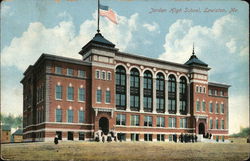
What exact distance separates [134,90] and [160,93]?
4.97m

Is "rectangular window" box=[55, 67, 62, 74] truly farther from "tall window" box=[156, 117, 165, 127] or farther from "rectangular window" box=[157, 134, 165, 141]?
"rectangular window" box=[157, 134, 165, 141]

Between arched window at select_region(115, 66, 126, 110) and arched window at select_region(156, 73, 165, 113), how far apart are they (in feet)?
20.8

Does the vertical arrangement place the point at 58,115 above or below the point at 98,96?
below

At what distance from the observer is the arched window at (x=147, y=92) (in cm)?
4772

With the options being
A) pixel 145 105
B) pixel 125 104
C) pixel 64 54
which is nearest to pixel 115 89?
pixel 125 104

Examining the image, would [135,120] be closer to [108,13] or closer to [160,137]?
[160,137]

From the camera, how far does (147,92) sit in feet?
157

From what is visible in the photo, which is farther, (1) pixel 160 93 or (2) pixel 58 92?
(1) pixel 160 93

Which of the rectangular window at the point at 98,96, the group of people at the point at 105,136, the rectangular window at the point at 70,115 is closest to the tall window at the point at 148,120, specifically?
the group of people at the point at 105,136

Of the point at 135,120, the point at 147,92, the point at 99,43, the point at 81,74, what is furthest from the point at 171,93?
the point at 81,74

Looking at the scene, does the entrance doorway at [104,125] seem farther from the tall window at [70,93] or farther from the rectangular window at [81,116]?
the tall window at [70,93]

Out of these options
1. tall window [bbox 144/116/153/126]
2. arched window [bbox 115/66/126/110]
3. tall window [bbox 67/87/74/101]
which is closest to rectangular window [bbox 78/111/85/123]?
tall window [bbox 67/87/74/101]

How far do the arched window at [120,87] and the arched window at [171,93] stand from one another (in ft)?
28.6

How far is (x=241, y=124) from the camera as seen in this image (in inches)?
1350
